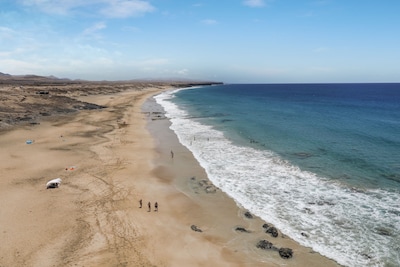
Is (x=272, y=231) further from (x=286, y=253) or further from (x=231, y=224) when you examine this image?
(x=231, y=224)

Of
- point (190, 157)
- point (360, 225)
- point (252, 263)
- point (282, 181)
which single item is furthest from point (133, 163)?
point (360, 225)

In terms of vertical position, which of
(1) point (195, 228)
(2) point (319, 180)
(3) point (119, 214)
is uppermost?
(2) point (319, 180)

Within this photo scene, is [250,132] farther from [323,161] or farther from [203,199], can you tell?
[203,199]

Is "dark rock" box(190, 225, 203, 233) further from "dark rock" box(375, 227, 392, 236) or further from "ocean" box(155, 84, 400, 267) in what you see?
A: "dark rock" box(375, 227, 392, 236)

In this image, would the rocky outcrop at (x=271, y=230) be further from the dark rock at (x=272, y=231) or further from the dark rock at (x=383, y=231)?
the dark rock at (x=383, y=231)

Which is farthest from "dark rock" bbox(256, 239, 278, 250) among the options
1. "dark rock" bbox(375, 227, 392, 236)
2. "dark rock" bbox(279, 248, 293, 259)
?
"dark rock" bbox(375, 227, 392, 236)

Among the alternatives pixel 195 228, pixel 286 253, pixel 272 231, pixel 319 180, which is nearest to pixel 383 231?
pixel 272 231

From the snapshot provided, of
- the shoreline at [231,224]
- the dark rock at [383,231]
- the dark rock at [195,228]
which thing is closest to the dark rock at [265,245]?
the shoreline at [231,224]
